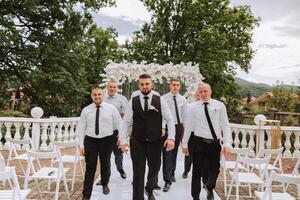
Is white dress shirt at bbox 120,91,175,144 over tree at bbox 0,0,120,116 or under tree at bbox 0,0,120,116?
under

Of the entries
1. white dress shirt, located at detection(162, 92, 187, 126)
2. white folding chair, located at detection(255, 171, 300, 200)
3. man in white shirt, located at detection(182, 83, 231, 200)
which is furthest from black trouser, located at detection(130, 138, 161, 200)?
white dress shirt, located at detection(162, 92, 187, 126)

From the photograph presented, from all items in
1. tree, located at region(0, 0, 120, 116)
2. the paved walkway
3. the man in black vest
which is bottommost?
the paved walkway

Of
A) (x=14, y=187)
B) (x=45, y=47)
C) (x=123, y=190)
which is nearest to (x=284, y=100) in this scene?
(x=45, y=47)

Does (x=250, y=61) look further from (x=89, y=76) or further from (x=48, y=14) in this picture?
(x=48, y=14)

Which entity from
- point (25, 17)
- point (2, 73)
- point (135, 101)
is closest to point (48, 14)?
point (25, 17)

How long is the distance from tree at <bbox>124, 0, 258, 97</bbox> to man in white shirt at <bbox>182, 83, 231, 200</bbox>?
67.5ft

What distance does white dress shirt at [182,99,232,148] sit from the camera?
5.57 m

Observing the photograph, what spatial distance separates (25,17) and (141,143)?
1553 centimetres

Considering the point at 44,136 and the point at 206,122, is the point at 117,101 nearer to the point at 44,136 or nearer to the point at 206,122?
the point at 206,122

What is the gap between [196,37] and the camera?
2686 centimetres

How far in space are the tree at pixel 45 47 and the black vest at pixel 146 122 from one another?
44.1ft

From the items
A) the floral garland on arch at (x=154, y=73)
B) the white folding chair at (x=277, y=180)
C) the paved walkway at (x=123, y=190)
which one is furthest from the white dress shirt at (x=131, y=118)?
the floral garland on arch at (x=154, y=73)

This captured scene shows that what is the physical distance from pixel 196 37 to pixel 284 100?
45.0ft

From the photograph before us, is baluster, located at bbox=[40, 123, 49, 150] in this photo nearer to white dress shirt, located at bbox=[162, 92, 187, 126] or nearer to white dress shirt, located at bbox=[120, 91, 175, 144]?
white dress shirt, located at bbox=[162, 92, 187, 126]
